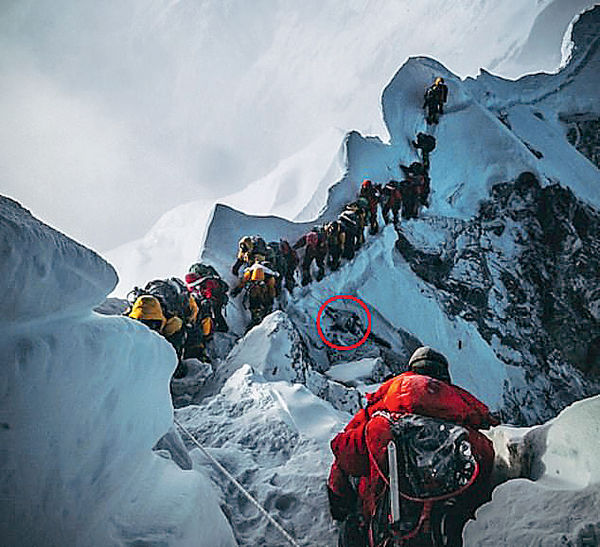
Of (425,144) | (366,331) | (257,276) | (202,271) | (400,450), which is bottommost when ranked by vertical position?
(400,450)

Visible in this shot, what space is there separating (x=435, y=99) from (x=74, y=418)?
13118 mm

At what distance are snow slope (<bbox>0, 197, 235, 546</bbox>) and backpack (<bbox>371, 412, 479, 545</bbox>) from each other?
0.66 m

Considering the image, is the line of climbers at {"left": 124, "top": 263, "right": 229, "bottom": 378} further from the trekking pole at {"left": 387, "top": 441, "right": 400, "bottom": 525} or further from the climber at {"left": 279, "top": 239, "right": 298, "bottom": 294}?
the trekking pole at {"left": 387, "top": 441, "right": 400, "bottom": 525}

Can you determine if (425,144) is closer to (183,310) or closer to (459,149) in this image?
(459,149)

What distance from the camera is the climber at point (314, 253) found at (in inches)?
278

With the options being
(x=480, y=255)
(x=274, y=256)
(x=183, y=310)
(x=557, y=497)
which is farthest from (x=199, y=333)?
(x=480, y=255)

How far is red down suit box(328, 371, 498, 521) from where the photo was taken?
157 cm

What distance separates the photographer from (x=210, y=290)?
17.9ft

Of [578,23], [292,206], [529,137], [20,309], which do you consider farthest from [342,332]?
[578,23]

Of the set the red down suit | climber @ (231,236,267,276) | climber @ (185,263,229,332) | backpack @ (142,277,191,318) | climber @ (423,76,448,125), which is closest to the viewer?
the red down suit

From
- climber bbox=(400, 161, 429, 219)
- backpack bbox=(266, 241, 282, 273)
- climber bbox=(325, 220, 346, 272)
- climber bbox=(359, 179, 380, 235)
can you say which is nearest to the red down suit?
backpack bbox=(266, 241, 282, 273)

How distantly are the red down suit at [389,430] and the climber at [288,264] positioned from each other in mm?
5116

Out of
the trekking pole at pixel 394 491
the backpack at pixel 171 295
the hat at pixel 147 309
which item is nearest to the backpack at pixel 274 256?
the backpack at pixel 171 295

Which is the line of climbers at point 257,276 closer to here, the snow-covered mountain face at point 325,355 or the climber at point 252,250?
the climber at point 252,250
